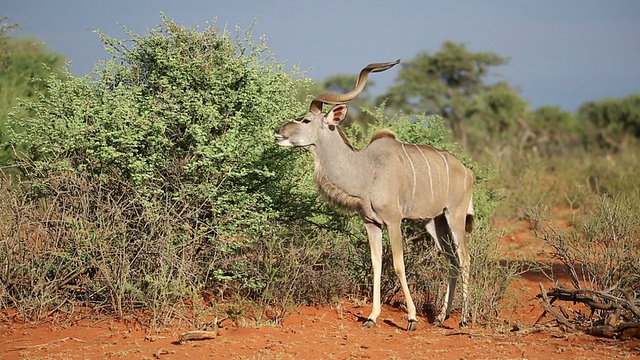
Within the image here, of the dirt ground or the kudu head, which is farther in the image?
the kudu head

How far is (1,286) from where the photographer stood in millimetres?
6742

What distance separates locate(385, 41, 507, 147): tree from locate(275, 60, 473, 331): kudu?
20.9 meters

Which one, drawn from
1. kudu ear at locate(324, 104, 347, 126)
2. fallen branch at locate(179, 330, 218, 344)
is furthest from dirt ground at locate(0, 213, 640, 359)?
kudu ear at locate(324, 104, 347, 126)

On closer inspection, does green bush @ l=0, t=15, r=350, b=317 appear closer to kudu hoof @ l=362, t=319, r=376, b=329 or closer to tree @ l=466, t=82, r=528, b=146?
kudu hoof @ l=362, t=319, r=376, b=329

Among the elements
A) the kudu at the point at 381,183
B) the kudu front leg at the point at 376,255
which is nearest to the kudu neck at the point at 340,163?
the kudu at the point at 381,183

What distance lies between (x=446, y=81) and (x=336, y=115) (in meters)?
23.6

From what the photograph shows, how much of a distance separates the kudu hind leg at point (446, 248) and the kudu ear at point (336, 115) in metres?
1.42

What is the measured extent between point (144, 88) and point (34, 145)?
1098 mm

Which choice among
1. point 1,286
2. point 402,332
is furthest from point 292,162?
point 1,286

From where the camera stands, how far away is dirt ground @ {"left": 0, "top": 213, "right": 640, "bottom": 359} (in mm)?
5723

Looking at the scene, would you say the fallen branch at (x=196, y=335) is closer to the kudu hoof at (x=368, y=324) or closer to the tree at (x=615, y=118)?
the kudu hoof at (x=368, y=324)

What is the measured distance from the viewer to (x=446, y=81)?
99.0ft

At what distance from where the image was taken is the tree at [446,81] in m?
28.8

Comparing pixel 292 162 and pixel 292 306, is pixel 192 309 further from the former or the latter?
pixel 292 162
